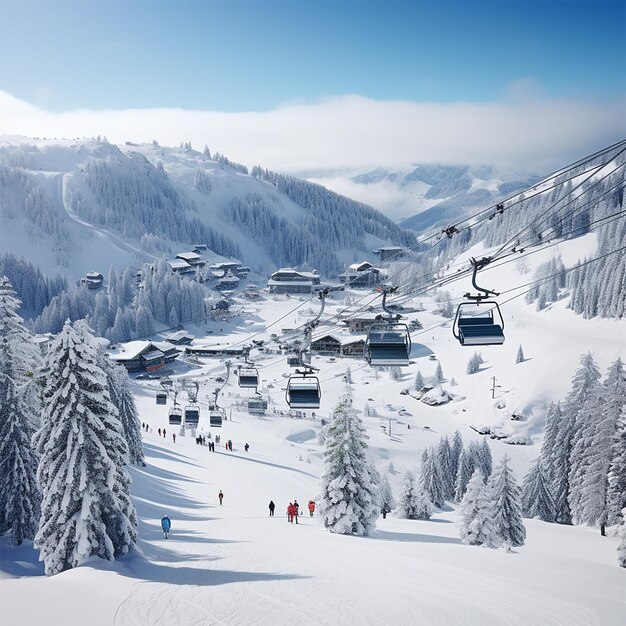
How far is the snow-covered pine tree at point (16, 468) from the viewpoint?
1797 centimetres

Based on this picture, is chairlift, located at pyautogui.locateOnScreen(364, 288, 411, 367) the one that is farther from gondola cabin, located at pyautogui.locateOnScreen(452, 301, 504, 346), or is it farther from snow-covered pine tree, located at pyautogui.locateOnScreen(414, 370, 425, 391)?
snow-covered pine tree, located at pyautogui.locateOnScreen(414, 370, 425, 391)

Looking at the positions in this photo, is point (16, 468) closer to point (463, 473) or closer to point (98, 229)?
point (463, 473)

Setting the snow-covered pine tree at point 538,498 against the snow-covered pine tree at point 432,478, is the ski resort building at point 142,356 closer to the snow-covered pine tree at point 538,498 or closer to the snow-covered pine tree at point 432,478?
the snow-covered pine tree at point 432,478

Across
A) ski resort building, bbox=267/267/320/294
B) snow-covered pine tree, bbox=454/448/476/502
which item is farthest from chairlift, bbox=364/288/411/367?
ski resort building, bbox=267/267/320/294

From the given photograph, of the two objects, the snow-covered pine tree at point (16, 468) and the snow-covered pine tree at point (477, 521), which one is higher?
the snow-covered pine tree at point (16, 468)

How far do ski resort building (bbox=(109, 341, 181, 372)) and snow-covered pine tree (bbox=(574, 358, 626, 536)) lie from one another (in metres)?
66.5

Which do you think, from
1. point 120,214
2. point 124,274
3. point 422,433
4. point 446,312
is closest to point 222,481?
point 422,433

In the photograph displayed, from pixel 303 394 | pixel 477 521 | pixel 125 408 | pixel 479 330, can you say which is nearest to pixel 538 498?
pixel 477 521

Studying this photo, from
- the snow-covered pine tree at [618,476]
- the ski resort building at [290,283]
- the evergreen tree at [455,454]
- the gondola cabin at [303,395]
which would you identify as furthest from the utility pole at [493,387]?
the ski resort building at [290,283]

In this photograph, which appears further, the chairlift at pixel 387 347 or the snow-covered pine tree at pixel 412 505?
the snow-covered pine tree at pixel 412 505

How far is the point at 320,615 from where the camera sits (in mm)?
11781

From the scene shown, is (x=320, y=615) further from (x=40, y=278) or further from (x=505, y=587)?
(x=40, y=278)

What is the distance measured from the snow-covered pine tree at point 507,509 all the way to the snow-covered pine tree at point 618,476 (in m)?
5.04

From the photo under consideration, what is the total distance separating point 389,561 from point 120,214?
565ft
